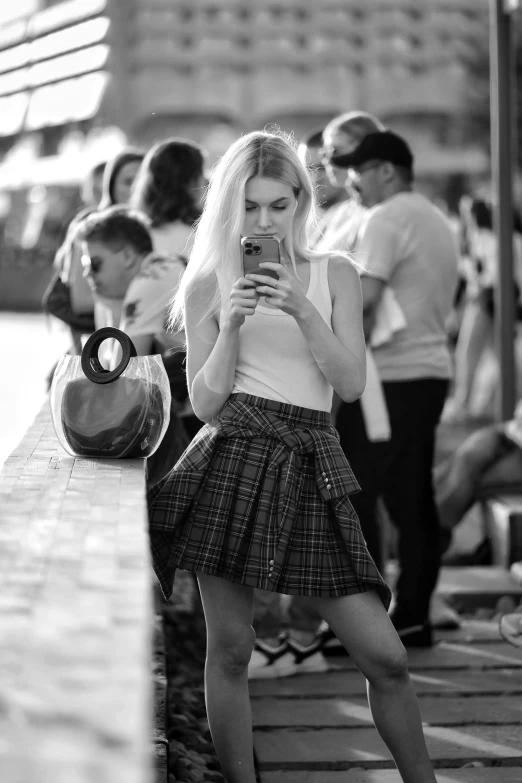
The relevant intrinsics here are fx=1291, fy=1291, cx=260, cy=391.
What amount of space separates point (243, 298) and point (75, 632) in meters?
1.24

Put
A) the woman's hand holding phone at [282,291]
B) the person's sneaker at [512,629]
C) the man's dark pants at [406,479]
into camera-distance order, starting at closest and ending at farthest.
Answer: the woman's hand holding phone at [282,291], the person's sneaker at [512,629], the man's dark pants at [406,479]

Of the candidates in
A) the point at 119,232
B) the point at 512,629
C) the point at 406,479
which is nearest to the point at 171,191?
the point at 119,232

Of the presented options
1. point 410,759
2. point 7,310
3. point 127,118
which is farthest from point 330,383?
point 127,118

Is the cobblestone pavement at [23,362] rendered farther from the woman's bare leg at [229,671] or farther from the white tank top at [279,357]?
the woman's bare leg at [229,671]

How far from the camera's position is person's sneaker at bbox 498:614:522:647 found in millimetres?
3840

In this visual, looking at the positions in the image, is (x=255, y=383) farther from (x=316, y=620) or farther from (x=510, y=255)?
(x=510, y=255)

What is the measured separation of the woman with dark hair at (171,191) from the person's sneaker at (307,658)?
1.49m

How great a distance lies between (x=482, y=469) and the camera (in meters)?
6.55

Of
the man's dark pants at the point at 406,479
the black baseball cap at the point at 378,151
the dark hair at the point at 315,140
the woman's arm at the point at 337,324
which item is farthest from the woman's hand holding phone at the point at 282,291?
the dark hair at the point at 315,140

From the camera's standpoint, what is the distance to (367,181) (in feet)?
15.6

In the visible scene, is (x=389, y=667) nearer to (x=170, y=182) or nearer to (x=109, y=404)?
(x=109, y=404)

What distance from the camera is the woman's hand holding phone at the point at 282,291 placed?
286 centimetres

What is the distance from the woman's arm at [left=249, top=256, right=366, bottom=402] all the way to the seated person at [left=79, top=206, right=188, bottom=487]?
99 centimetres

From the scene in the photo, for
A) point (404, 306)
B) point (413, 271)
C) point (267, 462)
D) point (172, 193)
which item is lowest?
point (267, 462)
